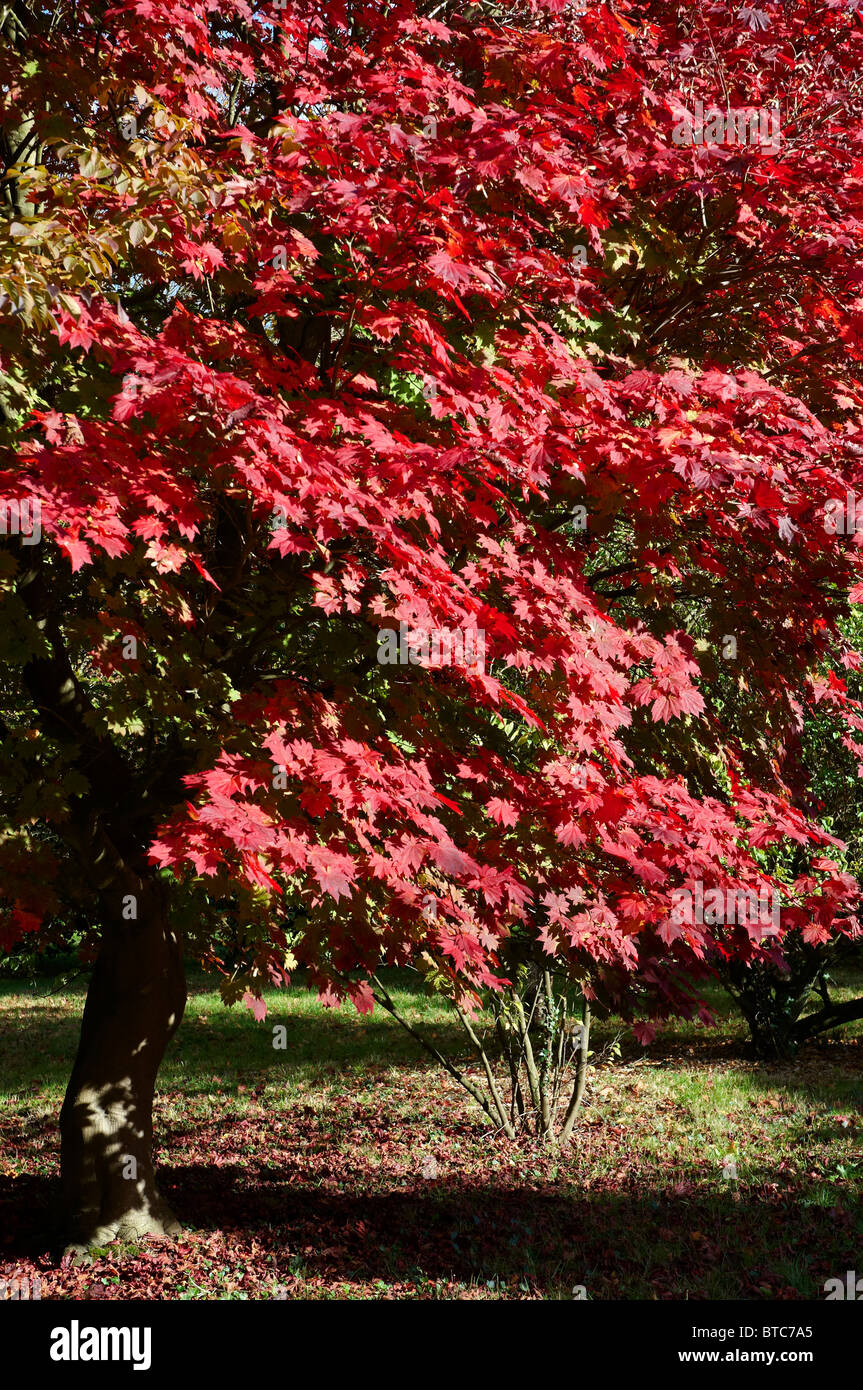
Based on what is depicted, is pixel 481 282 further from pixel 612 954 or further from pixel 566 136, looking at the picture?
pixel 612 954

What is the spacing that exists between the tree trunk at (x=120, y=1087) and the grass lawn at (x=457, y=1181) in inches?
9.7

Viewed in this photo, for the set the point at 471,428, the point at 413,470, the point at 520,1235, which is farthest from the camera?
the point at 520,1235

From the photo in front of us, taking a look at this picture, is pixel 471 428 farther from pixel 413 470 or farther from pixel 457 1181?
pixel 457 1181

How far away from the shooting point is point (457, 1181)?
8.02 m

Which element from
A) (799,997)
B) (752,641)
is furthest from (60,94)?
(799,997)

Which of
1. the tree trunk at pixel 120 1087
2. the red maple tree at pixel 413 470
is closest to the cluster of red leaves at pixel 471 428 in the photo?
the red maple tree at pixel 413 470

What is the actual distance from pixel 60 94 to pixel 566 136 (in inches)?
94.5

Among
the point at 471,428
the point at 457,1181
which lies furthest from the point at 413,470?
the point at 457,1181

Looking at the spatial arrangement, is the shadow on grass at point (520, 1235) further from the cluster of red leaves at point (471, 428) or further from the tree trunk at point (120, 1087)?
the cluster of red leaves at point (471, 428)

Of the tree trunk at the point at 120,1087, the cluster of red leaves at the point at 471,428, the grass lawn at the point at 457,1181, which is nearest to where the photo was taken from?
the cluster of red leaves at the point at 471,428

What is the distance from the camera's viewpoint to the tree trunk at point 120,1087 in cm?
620

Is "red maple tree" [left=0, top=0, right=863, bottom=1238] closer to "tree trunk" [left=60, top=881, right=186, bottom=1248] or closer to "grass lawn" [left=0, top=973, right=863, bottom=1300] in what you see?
"tree trunk" [left=60, top=881, right=186, bottom=1248]

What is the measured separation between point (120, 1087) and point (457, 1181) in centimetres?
308

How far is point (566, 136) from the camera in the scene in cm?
509
